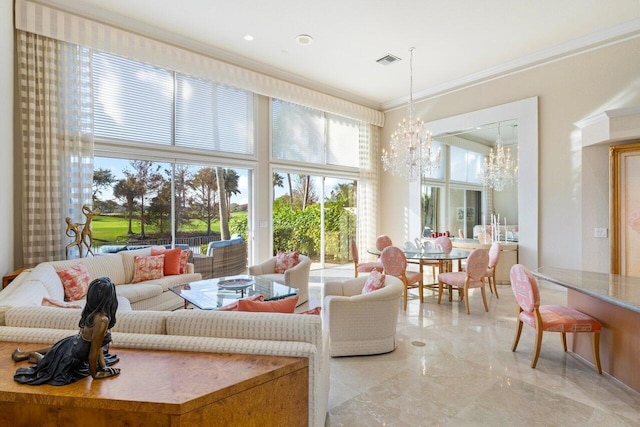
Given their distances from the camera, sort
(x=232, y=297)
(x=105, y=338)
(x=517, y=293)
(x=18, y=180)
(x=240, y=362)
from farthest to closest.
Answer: (x=18, y=180)
(x=232, y=297)
(x=517, y=293)
(x=240, y=362)
(x=105, y=338)

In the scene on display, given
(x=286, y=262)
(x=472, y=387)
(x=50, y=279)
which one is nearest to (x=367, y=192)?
(x=286, y=262)

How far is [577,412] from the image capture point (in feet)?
7.37

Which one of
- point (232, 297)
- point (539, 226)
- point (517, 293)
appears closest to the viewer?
point (517, 293)

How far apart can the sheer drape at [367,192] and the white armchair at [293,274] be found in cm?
319

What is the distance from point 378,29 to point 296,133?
270cm

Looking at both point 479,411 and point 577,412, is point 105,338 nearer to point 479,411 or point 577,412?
point 479,411

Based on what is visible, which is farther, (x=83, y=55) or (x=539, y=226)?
(x=539, y=226)

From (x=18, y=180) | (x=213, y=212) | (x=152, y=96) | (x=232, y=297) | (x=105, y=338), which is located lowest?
(x=232, y=297)

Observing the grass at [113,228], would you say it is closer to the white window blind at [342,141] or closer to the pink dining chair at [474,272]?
the white window blind at [342,141]

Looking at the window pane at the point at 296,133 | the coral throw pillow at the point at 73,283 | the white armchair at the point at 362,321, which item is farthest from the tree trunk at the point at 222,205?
the white armchair at the point at 362,321

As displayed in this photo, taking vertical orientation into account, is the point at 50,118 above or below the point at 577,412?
above

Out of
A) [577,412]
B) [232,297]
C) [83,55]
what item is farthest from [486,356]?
[83,55]

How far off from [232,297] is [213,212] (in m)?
2.61

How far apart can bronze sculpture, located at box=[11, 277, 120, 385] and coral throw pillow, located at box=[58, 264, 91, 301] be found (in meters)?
2.53
